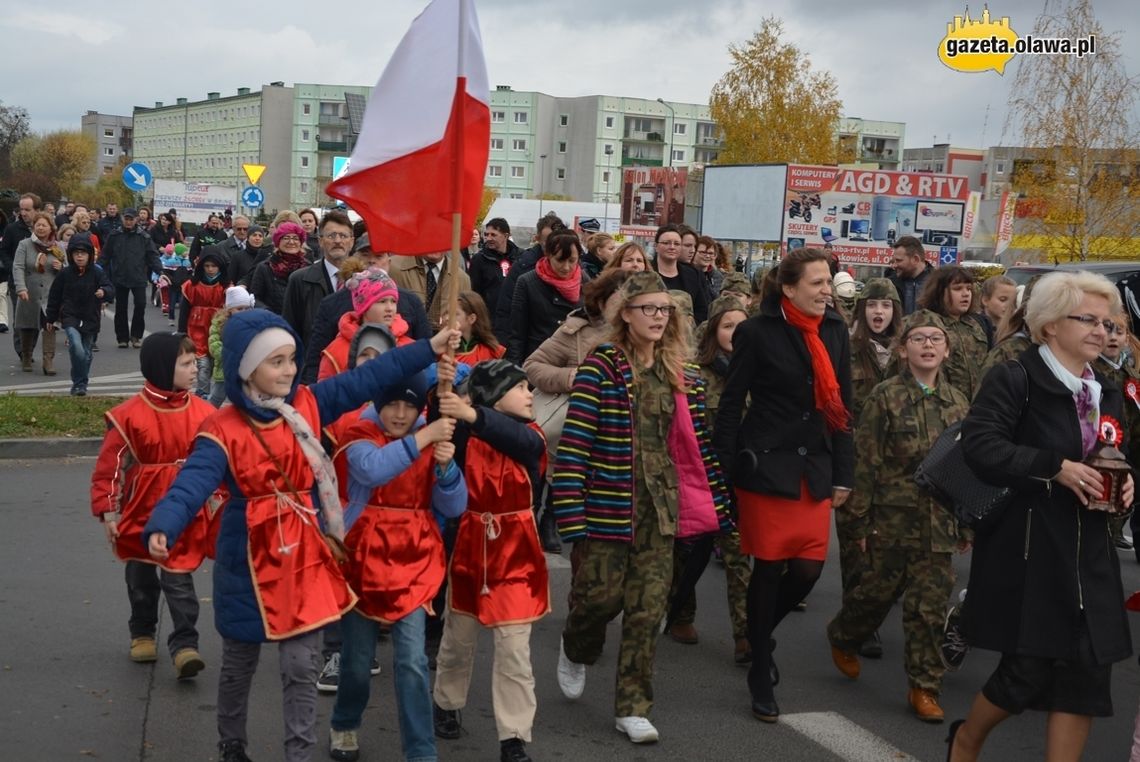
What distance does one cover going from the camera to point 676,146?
139 metres

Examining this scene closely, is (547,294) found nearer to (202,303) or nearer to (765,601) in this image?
(765,601)

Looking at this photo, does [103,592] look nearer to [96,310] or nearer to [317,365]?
[317,365]

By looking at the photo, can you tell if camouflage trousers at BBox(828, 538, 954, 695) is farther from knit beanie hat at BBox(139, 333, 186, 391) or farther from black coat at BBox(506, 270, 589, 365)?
knit beanie hat at BBox(139, 333, 186, 391)

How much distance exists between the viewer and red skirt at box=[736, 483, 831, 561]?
5.60 m

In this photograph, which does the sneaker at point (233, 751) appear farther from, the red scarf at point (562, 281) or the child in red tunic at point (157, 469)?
the red scarf at point (562, 281)

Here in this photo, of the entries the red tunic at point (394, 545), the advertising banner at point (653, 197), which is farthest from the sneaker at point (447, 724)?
the advertising banner at point (653, 197)

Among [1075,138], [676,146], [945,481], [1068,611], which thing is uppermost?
[676,146]

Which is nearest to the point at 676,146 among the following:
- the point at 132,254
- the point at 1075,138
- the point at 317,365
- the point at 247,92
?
the point at 247,92

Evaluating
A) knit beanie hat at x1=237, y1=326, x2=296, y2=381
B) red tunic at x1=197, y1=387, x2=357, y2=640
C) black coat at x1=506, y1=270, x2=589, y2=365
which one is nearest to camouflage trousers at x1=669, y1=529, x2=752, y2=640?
black coat at x1=506, y1=270, x2=589, y2=365

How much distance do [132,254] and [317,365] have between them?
14128mm

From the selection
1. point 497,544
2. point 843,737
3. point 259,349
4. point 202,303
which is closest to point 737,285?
point 843,737

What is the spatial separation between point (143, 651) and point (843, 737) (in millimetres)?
3219

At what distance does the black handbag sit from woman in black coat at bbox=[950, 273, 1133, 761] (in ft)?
0.14

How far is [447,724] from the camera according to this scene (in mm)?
5328
